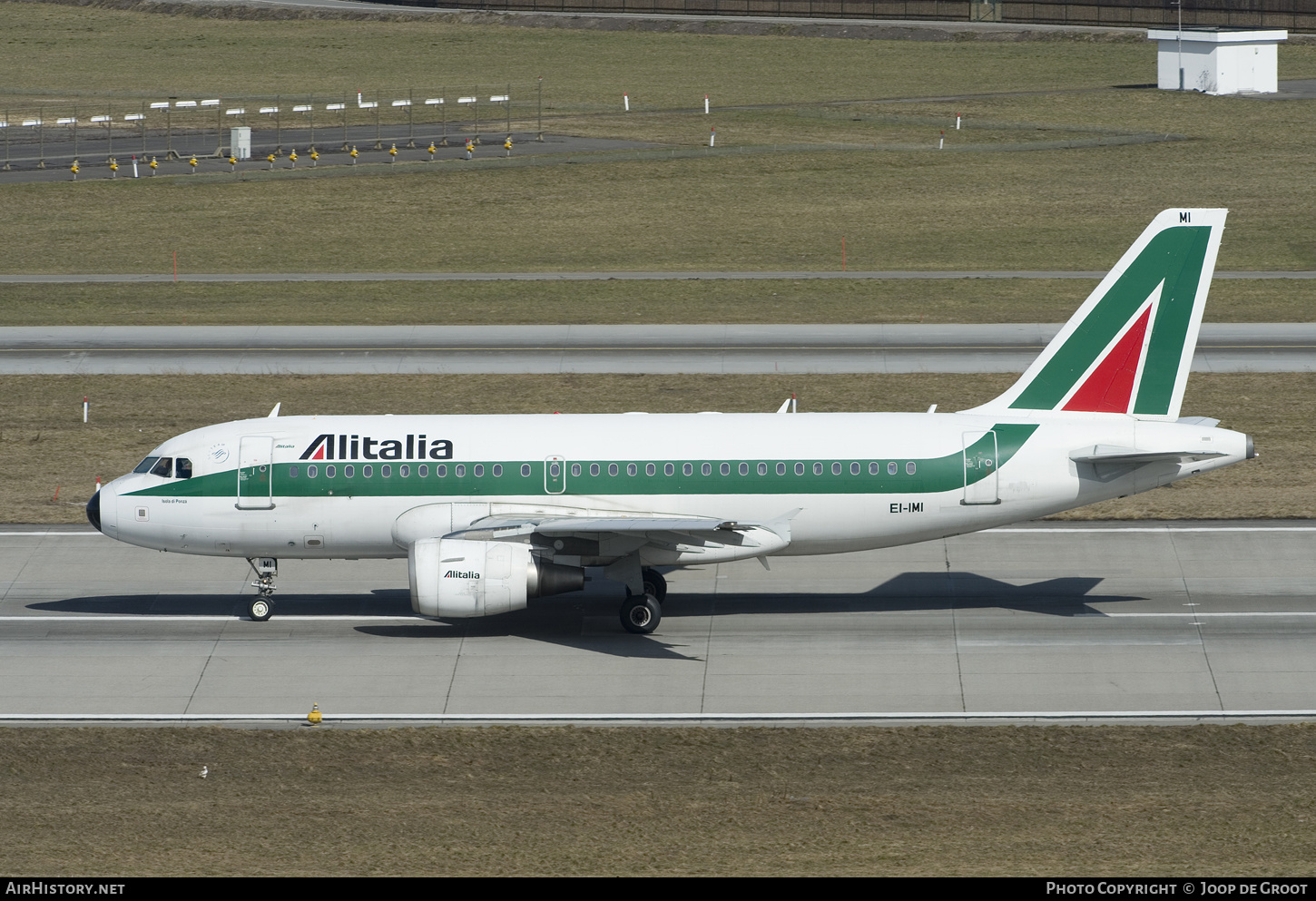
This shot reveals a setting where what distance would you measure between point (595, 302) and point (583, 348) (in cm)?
817

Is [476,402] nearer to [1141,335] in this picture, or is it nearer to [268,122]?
[1141,335]

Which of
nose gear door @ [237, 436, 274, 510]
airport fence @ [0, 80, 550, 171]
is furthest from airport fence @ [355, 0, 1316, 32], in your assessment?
nose gear door @ [237, 436, 274, 510]

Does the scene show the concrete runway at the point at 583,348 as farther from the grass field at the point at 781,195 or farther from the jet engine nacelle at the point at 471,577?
the jet engine nacelle at the point at 471,577

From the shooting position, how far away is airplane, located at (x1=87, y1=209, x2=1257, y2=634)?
32.2 meters

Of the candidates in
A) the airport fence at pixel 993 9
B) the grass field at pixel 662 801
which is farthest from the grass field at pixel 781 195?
the grass field at pixel 662 801

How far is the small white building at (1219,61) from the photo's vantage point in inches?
4085

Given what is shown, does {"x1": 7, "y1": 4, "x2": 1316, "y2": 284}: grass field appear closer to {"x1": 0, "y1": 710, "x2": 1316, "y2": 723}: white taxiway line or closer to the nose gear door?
the nose gear door

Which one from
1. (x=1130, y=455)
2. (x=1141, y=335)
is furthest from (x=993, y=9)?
(x=1130, y=455)

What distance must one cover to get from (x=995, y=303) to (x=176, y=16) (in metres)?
116

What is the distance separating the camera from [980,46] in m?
128

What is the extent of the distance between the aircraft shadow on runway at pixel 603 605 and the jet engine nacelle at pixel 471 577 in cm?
205

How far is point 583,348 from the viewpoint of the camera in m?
56.3
